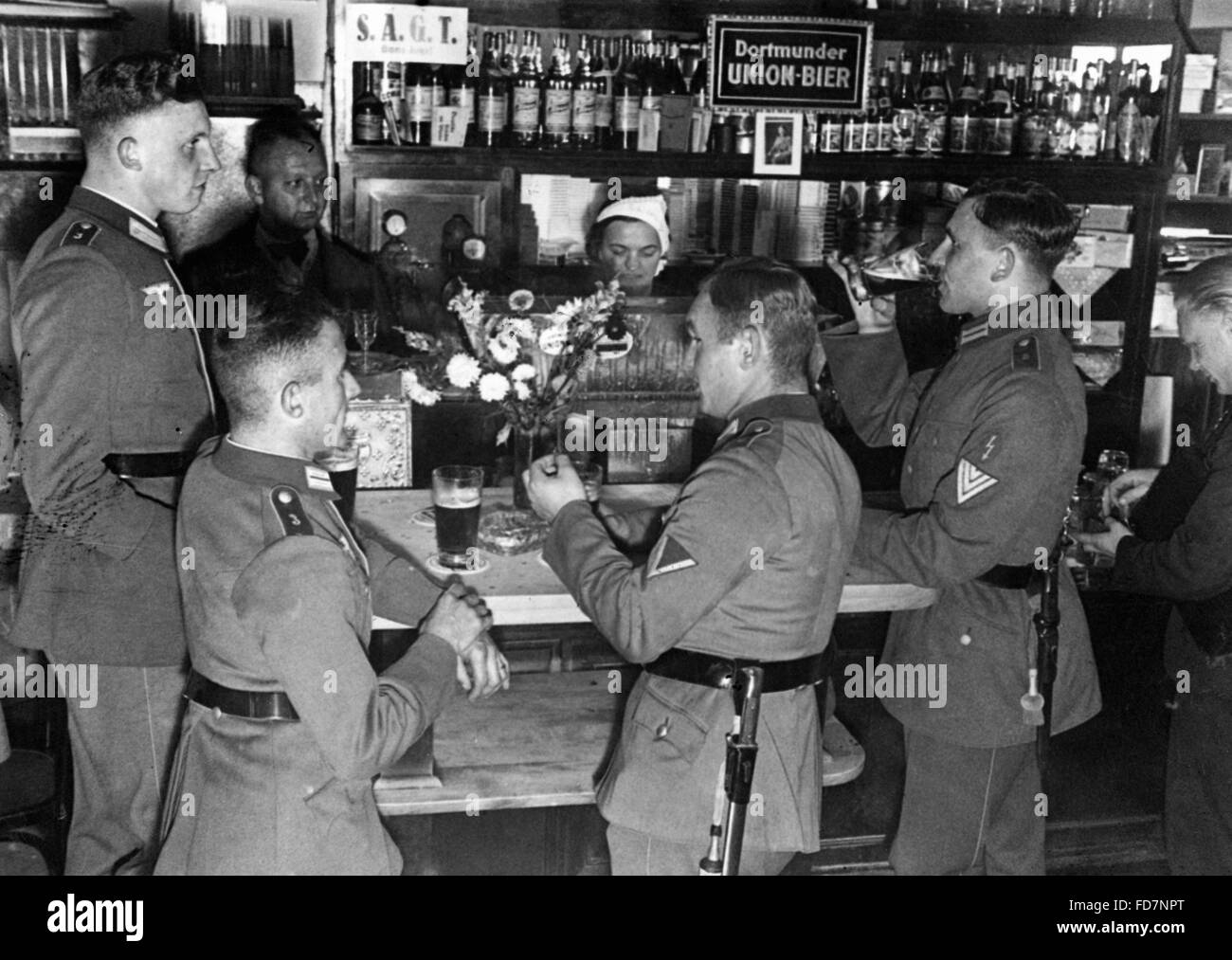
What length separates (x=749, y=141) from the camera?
15.3 feet

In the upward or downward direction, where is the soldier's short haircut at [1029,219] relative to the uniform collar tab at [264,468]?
upward

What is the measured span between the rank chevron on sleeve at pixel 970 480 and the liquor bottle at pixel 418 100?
8.42 feet

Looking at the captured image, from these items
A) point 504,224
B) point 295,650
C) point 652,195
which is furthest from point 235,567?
point 652,195

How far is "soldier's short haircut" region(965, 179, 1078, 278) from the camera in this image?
8.38 feet

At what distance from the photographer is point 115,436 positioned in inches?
94.8

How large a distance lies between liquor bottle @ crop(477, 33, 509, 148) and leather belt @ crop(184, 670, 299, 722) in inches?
117

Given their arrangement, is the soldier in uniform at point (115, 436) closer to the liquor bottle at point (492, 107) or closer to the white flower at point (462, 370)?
the white flower at point (462, 370)

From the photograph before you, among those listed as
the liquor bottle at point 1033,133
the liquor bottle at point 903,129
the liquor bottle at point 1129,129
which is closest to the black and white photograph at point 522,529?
the liquor bottle at point 903,129

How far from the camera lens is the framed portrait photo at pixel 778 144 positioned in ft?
15.2

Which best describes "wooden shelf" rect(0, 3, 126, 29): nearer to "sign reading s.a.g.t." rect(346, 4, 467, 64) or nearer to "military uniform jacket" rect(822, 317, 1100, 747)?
"sign reading s.a.g.t." rect(346, 4, 467, 64)

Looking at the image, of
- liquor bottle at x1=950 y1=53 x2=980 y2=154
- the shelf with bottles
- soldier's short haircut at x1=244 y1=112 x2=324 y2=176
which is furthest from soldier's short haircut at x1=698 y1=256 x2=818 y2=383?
liquor bottle at x1=950 y1=53 x2=980 y2=154

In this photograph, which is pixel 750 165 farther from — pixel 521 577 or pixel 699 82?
pixel 521 577
